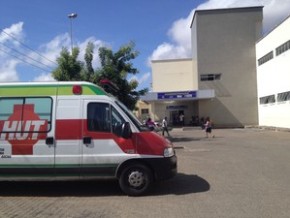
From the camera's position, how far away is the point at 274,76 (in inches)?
1873

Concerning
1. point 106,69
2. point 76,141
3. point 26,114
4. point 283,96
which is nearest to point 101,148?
point 76,141

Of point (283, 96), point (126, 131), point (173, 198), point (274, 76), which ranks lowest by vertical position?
point (173, 198)

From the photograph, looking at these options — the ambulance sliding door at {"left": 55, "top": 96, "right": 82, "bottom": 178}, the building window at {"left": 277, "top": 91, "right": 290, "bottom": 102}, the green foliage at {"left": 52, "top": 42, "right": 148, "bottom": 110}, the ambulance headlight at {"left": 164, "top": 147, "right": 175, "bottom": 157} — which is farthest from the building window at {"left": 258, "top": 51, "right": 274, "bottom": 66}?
the ambulance sliding door at {"left": 55, "top": 96, "right": 82, "bottom": 178}

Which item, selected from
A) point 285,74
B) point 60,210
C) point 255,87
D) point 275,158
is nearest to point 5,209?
point 60,210

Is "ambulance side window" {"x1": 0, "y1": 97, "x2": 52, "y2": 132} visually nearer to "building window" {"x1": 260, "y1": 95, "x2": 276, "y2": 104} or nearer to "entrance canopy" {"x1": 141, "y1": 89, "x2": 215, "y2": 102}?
"building window" {"x1": 260, "y1": 95, "x2": 276, "y2": 104}

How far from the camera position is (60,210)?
8.90 m

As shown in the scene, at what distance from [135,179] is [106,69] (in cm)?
1833

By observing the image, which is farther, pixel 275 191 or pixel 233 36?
pixel 233 36

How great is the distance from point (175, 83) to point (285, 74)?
2132 cm

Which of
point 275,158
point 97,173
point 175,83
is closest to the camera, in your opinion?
point 97,173

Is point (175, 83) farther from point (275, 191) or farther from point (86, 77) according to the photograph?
point (275, 191)

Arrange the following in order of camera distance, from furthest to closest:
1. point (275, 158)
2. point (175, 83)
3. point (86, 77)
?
point (175, 83) → point (86, 77) → point (275, 158)

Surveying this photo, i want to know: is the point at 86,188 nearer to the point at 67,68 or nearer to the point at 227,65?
the point at 67,68

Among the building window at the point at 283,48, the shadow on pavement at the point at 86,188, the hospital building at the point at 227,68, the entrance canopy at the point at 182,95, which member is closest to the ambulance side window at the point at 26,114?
the shadow on pavement at the point at 86,188
